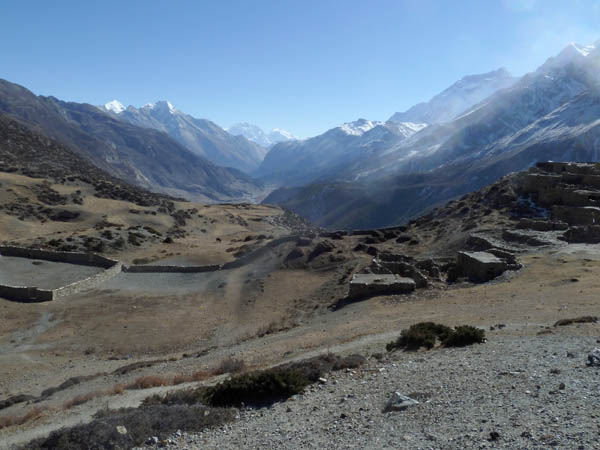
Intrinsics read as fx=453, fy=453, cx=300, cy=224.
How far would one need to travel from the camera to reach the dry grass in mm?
11318

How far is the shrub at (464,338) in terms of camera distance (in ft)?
38.4

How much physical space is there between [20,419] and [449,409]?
10580 millimetres

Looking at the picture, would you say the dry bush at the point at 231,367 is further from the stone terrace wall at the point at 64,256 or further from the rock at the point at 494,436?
the stone terrace wall at the point at 64,256

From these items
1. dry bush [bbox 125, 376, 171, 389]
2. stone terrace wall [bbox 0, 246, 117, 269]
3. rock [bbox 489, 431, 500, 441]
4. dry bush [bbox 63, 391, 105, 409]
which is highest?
stone terrace wall [bbox 0, 246, 117, 269]

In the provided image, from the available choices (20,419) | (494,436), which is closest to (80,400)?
(20,419)

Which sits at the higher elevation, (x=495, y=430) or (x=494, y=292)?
(x=495, y=430)

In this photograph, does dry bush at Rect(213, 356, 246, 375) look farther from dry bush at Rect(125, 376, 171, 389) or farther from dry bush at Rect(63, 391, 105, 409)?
dry bush at Rect(63, 391, 105, 409)

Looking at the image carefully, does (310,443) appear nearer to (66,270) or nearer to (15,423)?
(15,423)

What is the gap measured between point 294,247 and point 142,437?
31.7m

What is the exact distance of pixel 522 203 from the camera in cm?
3931

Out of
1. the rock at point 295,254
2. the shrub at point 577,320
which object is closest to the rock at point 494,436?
the shrub at point 577,320

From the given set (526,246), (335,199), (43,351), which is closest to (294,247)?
(526,246)

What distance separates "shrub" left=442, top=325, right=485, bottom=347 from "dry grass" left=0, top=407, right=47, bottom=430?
10721 millimetres

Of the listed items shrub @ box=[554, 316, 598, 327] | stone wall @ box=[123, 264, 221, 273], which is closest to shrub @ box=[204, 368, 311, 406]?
shrub @ box=[554, 316, 598, 327]
